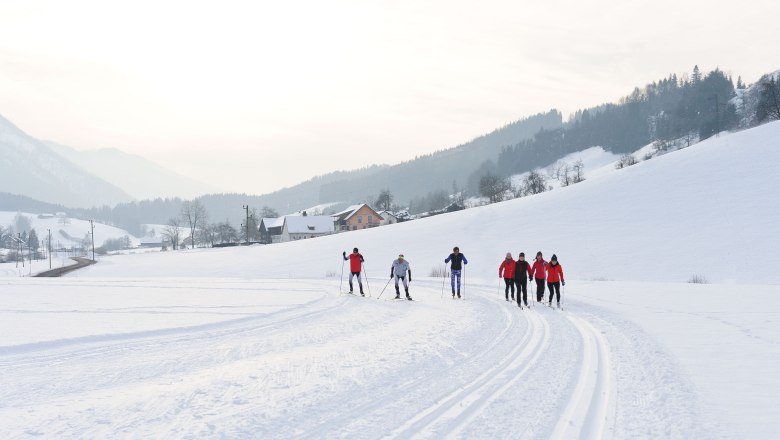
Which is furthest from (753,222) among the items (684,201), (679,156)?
(679,156)

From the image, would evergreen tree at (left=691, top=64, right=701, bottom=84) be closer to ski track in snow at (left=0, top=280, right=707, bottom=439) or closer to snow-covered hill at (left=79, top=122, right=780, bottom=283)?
snow-covered hill at (left=79, top=122, right=780, bottom=283)

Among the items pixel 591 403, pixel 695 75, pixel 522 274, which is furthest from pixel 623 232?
pixel 695 75

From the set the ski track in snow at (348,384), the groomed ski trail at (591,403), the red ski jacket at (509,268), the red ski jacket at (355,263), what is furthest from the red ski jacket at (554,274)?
the groomed ski trail at (591,403)

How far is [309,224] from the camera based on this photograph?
123 m

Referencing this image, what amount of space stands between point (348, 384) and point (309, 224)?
115615 mm

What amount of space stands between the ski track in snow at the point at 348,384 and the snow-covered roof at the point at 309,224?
10683 cm

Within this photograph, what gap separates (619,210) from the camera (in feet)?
174

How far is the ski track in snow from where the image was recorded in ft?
20.8

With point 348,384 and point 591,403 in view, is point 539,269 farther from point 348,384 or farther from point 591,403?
point 348,384

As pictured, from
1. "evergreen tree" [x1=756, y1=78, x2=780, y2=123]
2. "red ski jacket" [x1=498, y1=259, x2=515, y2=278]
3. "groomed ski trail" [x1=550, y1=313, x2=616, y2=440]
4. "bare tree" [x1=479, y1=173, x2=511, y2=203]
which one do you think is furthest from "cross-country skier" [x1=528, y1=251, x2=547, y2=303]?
"bare tree" [x1=479, y1=173, x2=511, y2=203]

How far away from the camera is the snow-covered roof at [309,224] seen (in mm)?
119875

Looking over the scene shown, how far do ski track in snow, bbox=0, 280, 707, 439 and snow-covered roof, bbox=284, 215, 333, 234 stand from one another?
351 feet

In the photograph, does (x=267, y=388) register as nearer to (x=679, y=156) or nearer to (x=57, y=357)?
(x=57, y=357)

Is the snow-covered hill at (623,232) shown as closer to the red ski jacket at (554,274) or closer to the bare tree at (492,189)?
the red ski jacket at (554,274)
